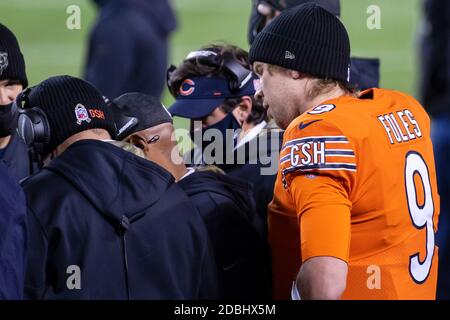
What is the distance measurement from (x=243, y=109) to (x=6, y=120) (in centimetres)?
84

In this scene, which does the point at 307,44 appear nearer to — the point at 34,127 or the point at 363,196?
the point at 363,196

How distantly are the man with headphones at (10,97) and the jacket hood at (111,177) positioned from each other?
29.2 inches

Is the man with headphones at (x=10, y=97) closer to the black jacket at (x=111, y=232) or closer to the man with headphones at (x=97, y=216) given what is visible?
the man with headphones at (x=97, y=216)

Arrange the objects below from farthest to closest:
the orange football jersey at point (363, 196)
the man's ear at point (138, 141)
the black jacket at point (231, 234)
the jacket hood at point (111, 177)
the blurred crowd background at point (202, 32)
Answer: the blurred crowd background at point (202, 32) → the man's ear at point (138, 141) → the black jacket at point (231, 234) → the jacket hood at point (111, 177) → the orange football jersey at point (363, 196)

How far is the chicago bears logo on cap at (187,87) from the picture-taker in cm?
364

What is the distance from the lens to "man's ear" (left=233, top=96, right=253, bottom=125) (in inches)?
144

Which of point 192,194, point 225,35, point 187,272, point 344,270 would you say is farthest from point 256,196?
point 225,35

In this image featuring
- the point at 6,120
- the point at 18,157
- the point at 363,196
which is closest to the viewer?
the point at 363,196

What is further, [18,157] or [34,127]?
[18,157]

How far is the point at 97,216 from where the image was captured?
103 inches

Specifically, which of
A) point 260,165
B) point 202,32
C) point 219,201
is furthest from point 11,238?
point 202,32

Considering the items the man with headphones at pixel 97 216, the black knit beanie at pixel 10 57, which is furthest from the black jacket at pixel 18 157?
the man with headphones at pixel 97 216

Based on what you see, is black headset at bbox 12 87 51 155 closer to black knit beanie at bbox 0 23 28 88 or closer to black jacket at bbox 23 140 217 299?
black jacket at bbox 23 140 217 299
